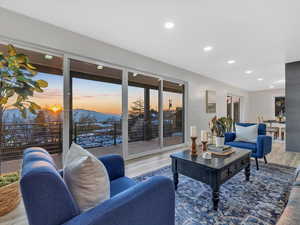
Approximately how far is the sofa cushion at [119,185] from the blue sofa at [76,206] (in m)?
0.44

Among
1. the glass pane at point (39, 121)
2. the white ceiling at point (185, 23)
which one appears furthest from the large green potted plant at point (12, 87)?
the white ceiling at point (185, 23)

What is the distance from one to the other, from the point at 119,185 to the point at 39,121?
202 centimetres

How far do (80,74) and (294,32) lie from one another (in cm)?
393

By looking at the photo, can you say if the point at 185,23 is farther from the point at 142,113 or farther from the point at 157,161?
the point at 157,161

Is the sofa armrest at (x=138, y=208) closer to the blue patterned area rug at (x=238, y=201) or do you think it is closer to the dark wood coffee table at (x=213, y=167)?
the blue patterned area rug at (x=238, y=201)

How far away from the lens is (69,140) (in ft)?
9.13

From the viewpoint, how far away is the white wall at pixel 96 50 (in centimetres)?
219

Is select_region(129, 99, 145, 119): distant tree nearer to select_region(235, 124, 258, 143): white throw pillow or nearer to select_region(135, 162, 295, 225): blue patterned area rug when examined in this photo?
select_region(135, 162, 295, 225): blue patterned area rug

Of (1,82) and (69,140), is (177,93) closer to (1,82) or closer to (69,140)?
(69,140)

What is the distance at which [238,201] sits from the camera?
75.0 inches

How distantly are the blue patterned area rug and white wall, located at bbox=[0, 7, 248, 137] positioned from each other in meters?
2.47

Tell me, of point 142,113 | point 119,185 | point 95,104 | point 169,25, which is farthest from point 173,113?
point 119,185

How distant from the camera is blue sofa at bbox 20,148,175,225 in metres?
0.76

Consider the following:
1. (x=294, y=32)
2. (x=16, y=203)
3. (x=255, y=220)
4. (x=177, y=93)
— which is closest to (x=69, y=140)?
(x=16, y=203)
